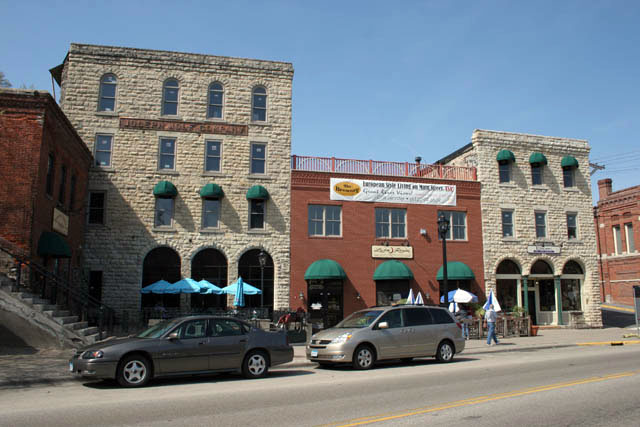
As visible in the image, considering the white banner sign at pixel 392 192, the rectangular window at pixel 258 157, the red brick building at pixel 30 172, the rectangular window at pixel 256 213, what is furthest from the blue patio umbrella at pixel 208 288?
the white banner sign at pixel 392 192

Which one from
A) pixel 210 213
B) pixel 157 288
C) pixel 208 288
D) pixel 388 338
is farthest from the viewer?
pixel 210 213

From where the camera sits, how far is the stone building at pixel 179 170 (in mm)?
25297

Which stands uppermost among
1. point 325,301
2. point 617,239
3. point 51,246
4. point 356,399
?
point 617,239

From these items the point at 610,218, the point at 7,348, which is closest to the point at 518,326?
the point at 7,348

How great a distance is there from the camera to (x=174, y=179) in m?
26.2

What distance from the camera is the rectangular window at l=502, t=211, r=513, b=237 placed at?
3128 cm

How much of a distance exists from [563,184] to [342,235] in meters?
15.2

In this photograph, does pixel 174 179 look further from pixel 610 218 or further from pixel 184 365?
pixel 610 218

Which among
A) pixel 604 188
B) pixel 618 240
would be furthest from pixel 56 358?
pixel 604 188

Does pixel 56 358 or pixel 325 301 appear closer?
pixel 56 358

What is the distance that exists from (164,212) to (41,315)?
37.2 ft

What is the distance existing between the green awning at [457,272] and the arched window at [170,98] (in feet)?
54.5

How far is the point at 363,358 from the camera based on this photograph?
13484mm

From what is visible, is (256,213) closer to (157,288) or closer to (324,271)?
(324,271)
